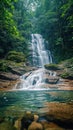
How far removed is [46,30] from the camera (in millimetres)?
35500

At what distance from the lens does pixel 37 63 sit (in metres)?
30.2

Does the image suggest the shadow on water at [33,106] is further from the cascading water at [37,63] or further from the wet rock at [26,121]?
the cascading water at [37,63]

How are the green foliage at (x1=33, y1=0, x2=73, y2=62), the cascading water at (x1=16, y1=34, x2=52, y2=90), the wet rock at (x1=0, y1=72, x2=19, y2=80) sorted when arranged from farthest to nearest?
the green foliage at (x1=33, y1=0, x2=73, y2=62) → the wet rock at (x1=0, y1=72, x2=19, y2=80) → the cascading water at (x1=16, y1=34, x2=52, y2=90)

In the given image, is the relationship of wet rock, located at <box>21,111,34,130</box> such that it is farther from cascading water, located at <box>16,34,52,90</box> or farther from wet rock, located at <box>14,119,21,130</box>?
cascading water, located at <box>16,34,52,90</box>

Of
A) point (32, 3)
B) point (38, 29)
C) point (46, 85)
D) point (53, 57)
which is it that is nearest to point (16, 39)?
point (53, 57)

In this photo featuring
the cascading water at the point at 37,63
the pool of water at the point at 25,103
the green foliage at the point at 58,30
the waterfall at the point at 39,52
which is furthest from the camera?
the green foliage at the point at 58,30

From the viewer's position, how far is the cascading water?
64.4 feet

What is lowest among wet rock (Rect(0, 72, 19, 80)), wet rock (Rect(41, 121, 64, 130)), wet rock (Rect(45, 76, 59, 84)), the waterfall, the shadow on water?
wet rock (Rect(41, 121, 64, 130))

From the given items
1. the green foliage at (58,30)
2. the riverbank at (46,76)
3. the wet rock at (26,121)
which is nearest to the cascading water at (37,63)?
the riverbank at (46,76)

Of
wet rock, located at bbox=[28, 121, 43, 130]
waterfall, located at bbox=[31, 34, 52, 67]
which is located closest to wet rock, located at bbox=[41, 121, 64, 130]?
wet rock, located at bbox=[28, 121, 43, 130]

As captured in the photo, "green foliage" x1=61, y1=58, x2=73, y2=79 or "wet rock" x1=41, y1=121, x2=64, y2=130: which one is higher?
"green foliage" x1=61, y1=58, x2=73, y2=79

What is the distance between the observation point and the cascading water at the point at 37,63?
19641mm

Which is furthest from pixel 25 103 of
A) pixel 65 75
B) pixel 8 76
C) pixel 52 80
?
pixel 65 75

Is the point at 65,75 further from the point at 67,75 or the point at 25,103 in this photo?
the point at 25,103
